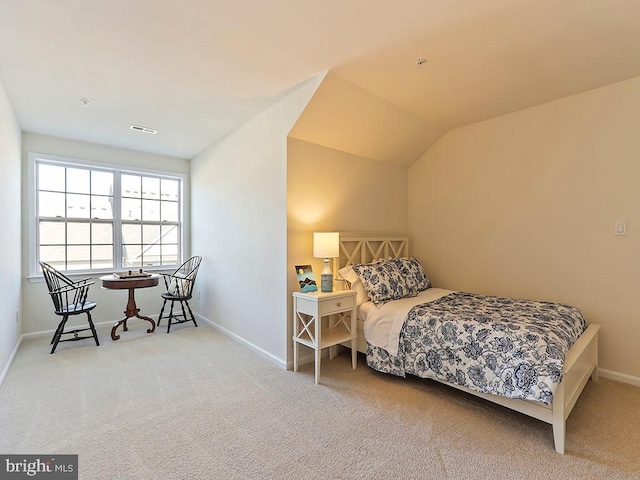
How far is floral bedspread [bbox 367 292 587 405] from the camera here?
73.7 inches

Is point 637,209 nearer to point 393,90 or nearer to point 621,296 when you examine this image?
point 621,296

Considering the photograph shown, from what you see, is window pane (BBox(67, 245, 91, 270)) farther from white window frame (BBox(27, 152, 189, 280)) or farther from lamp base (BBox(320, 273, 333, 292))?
lamp base (BBox(320, 273, 333, 292))

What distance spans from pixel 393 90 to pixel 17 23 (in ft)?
8.74

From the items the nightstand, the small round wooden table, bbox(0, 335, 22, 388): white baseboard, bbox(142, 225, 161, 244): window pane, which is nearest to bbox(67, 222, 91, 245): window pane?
bbox(142, 225, 161, 244): window pane

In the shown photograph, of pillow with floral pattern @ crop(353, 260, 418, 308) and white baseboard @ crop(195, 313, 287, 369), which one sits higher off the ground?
pillow with floral pattern @ crop(353, 260, 418, 308)

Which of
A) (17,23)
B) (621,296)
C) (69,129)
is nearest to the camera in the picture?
(17,23)

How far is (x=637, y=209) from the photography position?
8.55ft

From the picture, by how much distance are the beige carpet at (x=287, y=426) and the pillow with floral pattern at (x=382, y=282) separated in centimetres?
69

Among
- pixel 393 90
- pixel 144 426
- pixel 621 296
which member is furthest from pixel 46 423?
pixel 621 296

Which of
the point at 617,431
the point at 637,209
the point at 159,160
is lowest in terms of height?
the point at 617,431

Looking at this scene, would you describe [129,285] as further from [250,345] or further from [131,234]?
[250,345]

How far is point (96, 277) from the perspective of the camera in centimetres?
421

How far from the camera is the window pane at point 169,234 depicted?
4.84 meters

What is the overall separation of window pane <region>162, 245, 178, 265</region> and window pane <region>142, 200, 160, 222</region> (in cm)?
46
